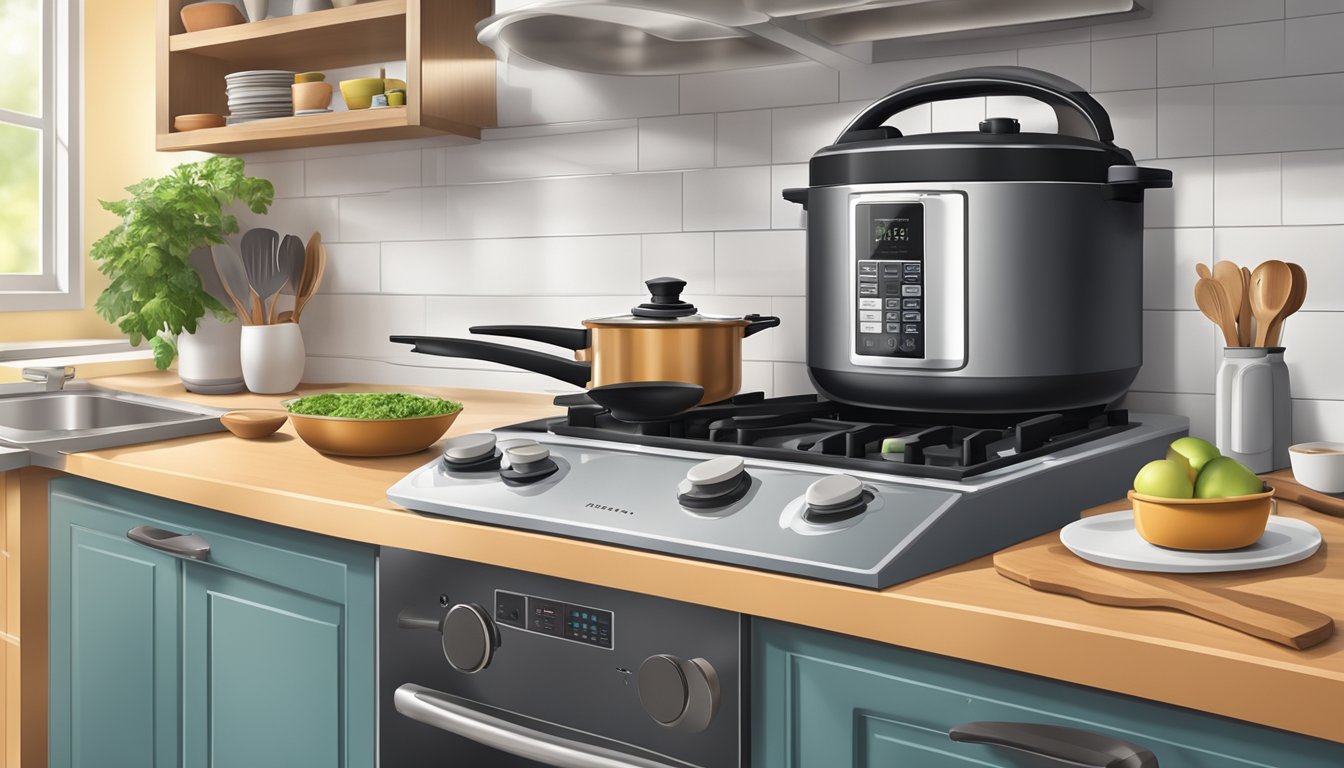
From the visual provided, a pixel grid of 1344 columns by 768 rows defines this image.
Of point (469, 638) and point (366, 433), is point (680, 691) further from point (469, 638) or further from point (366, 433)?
point (366, 433)

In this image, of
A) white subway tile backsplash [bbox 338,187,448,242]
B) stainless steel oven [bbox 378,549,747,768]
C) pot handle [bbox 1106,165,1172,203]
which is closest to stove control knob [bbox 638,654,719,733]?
stainless steel oven [bbox 378,549,747,768]

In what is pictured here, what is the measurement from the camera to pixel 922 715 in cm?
81

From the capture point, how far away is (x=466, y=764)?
3.57 ft

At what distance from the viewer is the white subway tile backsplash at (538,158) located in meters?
1.93

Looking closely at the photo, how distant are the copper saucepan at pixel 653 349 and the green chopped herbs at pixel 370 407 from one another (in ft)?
0.35

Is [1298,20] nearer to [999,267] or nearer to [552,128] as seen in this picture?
[999,267]

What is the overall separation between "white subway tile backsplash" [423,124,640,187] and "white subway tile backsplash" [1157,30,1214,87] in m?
0.86

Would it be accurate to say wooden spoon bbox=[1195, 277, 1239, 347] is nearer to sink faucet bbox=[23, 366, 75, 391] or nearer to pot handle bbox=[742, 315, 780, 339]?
pot handle bbox=[742, 315, 780, 339]

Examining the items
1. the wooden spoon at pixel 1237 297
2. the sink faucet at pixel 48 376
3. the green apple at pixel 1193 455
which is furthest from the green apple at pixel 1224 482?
the sink faucet at pixel 48 376

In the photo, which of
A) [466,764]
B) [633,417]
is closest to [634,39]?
[633,417]

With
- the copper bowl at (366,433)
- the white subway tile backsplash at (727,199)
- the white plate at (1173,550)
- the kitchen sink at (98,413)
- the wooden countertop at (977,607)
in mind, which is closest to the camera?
the wooden countertop at (977,607)

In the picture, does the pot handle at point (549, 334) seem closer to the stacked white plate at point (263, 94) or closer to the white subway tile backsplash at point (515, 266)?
the white subway tile backsplash at point (515, 266)

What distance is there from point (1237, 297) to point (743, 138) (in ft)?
2.67

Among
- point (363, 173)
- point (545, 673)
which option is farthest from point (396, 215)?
point (545, 673)
